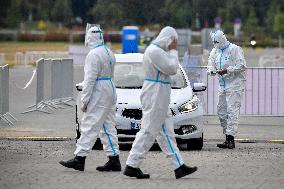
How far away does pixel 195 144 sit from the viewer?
60.5ft

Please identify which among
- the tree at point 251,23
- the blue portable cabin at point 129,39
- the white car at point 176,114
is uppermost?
the tree at point 251,23

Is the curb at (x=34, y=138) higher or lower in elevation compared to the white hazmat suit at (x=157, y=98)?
lower

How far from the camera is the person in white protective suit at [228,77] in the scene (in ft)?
63.3

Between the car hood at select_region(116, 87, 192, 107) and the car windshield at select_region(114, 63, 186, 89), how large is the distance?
0.23 metres

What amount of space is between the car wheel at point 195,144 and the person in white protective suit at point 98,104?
3.19 m

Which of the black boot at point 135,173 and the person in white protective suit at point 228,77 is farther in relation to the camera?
the person in white protective suit at point 228,77

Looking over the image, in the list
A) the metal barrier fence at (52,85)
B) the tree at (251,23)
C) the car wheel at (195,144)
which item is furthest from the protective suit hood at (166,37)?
the tree at (251,23)

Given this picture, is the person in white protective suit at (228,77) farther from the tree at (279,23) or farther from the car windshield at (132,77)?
the tree at (279,23)

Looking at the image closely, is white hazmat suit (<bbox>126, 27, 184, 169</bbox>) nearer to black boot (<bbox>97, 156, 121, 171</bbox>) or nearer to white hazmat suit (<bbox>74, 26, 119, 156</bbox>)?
black boot (<bbox>97, 156, 121, 171</bbox>)

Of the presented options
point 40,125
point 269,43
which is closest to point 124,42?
point 40,125

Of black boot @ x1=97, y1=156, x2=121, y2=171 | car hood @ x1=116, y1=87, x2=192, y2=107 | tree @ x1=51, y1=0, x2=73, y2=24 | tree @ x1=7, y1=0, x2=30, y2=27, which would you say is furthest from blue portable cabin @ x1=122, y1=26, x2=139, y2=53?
tree @ x1=51, y1=0, x2=73, y2=24

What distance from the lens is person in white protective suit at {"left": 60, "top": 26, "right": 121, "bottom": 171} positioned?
15086 mm

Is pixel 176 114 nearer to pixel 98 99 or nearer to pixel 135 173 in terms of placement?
pixel 98 99

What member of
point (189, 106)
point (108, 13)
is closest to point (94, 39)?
point (189, 106)
